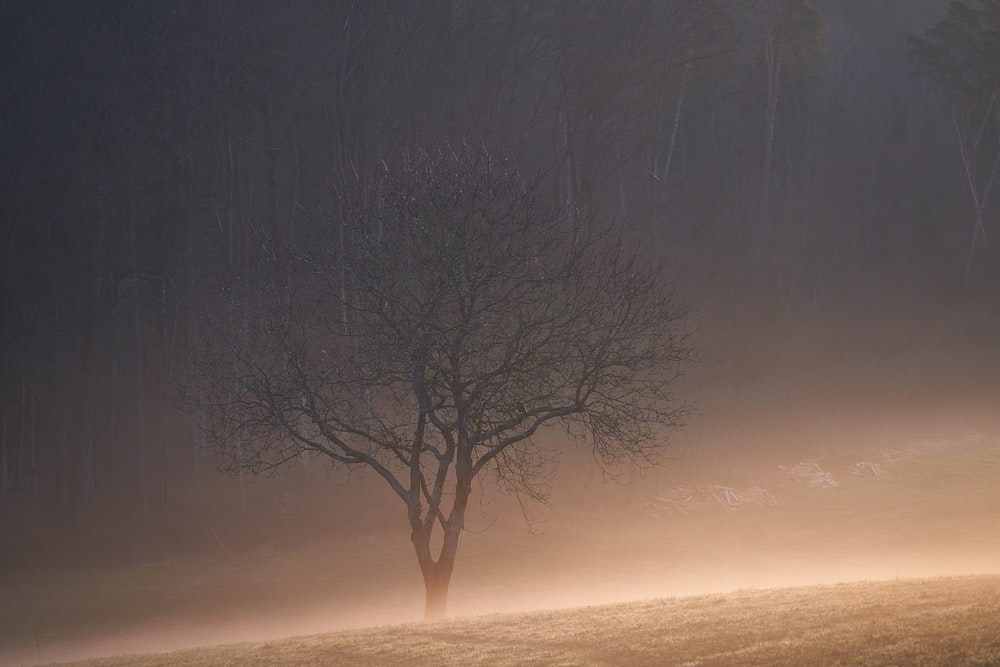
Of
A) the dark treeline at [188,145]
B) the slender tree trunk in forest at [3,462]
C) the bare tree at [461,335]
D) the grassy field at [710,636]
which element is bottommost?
the grassy field at [710,636]

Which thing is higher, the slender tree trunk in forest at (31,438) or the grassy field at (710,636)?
the slender tree trunk in forest at (31,438)

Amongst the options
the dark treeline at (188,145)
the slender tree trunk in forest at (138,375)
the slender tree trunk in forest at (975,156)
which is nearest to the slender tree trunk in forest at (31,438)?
the dark treeline at (188,145)

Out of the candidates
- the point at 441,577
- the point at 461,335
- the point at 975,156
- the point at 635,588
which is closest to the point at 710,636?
Answer: the point at 461,335

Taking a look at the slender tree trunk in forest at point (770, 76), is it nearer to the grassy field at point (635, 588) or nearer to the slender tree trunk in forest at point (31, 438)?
the grassy field at point (635, 588)

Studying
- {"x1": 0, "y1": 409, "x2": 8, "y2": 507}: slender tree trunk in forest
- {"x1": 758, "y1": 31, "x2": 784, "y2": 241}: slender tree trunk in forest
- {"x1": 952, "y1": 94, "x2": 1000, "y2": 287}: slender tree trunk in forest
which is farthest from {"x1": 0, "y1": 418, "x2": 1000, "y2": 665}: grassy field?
{"x1": 952, "y1": 94, "x2": 1000, "y2": 287}: slender tree trunk in forest

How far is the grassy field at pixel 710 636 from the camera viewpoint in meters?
11.0

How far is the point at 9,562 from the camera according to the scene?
32.0 meters

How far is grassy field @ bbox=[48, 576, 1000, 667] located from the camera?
1104 centimetres

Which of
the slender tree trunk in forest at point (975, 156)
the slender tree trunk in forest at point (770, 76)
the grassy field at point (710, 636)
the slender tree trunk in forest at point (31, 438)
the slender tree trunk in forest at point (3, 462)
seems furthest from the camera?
the slender tree trunk in forest at point (975, 156)

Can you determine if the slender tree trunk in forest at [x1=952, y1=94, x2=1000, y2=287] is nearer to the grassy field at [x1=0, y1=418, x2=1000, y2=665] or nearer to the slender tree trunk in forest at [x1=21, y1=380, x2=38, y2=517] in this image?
the grassy field at [x1=0, y1=418, x2=1000, y2=665]

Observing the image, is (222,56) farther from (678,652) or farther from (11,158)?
(678,652)

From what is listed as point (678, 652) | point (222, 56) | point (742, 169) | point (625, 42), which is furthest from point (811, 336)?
point (678, 652)

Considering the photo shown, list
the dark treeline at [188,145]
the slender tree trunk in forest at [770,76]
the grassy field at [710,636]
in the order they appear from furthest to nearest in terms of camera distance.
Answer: the slender tree trunk in forest at [770,76]
the dark treeline at [188,145]
the grassy field at [710,636]

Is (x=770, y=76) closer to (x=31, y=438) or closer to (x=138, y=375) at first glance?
(x=138, y=375)
